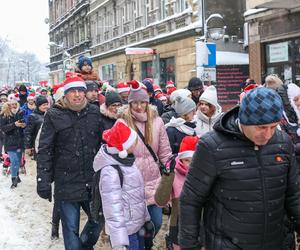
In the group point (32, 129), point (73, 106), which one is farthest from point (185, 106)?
point (32, 129)

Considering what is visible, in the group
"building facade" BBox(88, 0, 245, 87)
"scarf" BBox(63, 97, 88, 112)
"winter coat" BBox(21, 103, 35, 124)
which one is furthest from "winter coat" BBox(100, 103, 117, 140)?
"building facade" BBox(88, 0, 245, 87)

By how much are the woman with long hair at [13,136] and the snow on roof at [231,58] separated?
34.9 ft

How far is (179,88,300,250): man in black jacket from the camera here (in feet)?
8.65

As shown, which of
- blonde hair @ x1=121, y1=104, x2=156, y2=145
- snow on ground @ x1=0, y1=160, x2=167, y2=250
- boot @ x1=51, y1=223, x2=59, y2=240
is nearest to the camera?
blonde hair @ x1=121, y1=104, x2=156, y2=145

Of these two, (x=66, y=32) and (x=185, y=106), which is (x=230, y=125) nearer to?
(x=185, y=106)

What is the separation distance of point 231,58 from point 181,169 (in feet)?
51.9

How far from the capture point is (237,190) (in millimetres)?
2701

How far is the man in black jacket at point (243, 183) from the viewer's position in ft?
8.65

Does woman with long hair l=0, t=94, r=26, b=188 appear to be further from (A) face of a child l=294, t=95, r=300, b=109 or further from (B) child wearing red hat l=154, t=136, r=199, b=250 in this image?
(B) child wearing red hat l=154, t=136, r=199, b=250

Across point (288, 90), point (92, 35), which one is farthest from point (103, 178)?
point (92, 35)

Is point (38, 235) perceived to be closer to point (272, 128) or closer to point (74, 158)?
point (74, 158)

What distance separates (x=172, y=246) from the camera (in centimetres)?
431

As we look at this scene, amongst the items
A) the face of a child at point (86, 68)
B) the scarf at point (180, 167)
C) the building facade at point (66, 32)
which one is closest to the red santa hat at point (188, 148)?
the scarf at point (180, 167)

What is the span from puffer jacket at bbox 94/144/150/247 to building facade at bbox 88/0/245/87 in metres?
15.4
